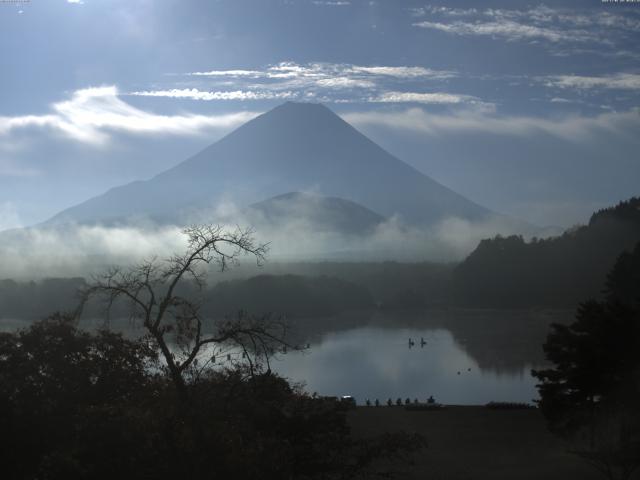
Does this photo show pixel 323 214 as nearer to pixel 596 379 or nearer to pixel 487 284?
pixel 487 284

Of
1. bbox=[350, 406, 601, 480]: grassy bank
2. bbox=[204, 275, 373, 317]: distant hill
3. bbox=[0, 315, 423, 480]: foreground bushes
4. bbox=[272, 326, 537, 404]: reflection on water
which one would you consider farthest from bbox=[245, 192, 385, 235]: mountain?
bbox=[0, 315, 423, 480]: foreground bushes

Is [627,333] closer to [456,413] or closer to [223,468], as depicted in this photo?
[456,413]

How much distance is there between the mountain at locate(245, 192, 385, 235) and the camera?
124 meters

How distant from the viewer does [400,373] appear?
2297 centimetres

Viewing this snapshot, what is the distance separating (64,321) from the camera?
6.56 metres

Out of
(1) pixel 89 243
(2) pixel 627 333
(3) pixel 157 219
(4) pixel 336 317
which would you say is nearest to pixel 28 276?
(4) pixel 336 317

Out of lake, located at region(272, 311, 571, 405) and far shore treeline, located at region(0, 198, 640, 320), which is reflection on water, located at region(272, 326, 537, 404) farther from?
far shore treeline, located at region(0, 198, 640, 320)

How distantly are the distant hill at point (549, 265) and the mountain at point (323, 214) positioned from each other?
238ft

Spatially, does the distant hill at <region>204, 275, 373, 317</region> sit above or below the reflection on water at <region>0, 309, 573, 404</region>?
above

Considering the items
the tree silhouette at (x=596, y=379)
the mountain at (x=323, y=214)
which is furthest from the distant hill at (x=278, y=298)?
the mountain at (x=323, y=214)

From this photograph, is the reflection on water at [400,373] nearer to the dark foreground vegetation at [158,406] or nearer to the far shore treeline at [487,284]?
the dark foreground vegetation at [158,406]

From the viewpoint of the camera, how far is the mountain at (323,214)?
124500 mm

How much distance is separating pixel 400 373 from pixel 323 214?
109427mm

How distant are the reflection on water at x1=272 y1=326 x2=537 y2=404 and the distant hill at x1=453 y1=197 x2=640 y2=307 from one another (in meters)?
17.5
